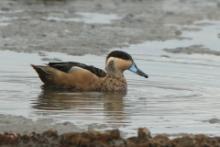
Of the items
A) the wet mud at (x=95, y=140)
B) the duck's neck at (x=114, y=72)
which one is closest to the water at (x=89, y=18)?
the duck's neck at (x=114, y=72)

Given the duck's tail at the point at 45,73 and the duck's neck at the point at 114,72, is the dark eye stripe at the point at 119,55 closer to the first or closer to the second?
the duck's neck at the point at 114,72

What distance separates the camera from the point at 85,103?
475 inches

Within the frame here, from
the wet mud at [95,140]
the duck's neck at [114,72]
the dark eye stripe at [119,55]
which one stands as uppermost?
the wet mud at [95,140]

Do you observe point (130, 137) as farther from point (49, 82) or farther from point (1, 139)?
point (49, 82)

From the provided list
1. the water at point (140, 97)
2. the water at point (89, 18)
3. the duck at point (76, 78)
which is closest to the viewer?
the water at point (140, 97)

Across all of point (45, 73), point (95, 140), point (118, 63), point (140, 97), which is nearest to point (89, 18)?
point (118, 63)

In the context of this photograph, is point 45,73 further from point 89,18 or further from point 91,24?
point 89,18

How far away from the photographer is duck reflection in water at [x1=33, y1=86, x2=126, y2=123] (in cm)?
1112

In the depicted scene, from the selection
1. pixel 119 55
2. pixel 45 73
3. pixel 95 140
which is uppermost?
pixel 95 140

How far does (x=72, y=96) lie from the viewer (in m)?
12.9

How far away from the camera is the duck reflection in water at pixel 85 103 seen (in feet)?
36.5

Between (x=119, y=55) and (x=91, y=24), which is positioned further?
(x=91, y=24)

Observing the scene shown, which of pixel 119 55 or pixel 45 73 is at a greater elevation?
pixel 119 55

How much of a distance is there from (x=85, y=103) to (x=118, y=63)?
7.16 ft
